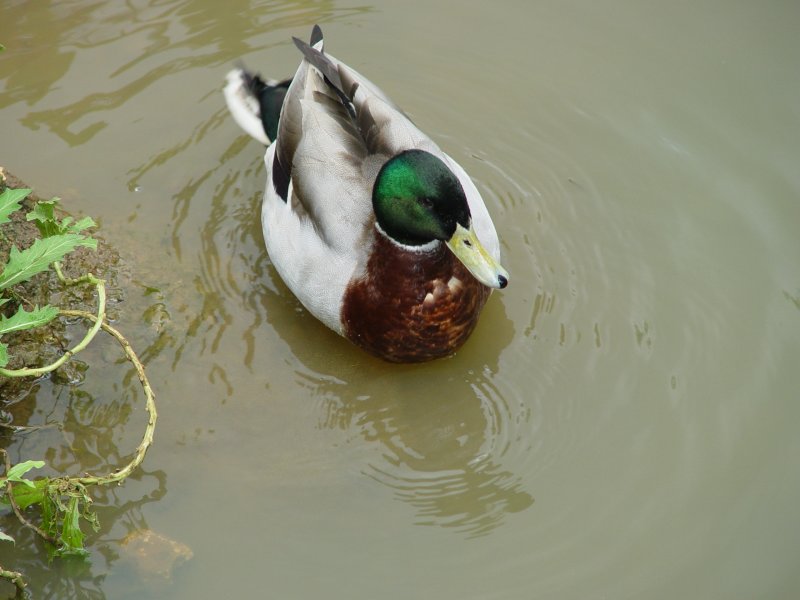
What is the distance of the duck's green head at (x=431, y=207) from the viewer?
4.20 meters

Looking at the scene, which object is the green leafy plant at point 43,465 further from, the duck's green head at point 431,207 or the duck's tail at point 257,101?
the duck's tail at point 257,101

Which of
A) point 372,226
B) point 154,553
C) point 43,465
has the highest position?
point 372,226

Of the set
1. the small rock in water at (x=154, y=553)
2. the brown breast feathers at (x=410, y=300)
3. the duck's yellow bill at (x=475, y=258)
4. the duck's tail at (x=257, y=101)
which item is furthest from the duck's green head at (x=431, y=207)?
the small rock in water at (x=154, y=553)

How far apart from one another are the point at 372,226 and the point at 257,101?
4.50 feet

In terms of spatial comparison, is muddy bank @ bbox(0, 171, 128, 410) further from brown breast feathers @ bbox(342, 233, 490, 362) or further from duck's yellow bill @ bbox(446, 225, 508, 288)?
duck's yellow bill @ bbox(446, 225, 508, 288)

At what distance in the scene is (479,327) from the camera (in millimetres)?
4934

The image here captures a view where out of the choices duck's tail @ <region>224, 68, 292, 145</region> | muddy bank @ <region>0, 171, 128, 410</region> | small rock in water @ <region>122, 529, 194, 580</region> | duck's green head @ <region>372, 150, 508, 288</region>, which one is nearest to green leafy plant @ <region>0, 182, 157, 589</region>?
small rock in water @ <region>122, 529, 194, 580</region>

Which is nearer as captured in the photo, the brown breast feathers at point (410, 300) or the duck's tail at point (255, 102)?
the brown breast feathers at point (410, 300)

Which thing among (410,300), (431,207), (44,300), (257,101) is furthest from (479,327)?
(44,300)

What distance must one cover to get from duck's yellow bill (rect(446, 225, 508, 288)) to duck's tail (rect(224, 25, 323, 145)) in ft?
5.08

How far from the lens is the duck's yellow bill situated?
4.20m

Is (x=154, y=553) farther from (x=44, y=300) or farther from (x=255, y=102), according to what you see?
(x=255, y=102)

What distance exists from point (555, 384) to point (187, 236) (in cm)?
205

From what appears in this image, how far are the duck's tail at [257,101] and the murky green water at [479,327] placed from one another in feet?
1.04
